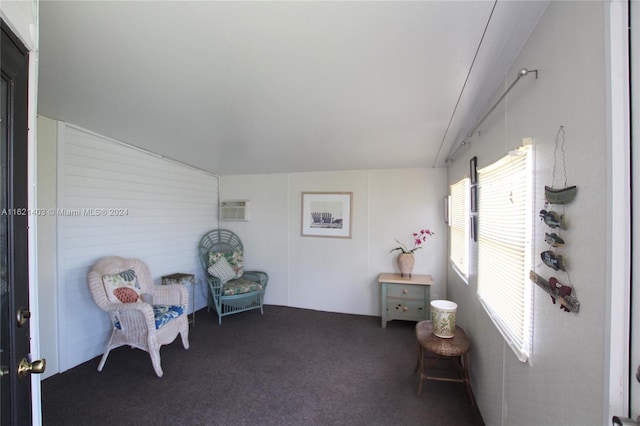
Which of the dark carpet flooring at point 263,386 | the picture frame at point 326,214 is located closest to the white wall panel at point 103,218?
the dark carpet flooring at point 263,386

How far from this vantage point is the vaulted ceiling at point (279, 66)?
1.20 metres

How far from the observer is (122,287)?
8.81ft

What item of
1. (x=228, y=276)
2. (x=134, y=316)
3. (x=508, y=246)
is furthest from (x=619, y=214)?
(x=228, y=276)

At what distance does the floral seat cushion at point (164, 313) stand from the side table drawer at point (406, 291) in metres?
2.44

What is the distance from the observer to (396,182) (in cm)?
395

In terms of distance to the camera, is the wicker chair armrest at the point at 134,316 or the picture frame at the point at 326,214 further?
the picture frame at the point at 326,214

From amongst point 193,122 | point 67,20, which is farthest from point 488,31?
point 193,122

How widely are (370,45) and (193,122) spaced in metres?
1.72

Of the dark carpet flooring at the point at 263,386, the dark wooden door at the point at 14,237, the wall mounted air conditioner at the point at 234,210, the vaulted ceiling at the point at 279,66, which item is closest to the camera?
the dark wooden door at the point at 14,237

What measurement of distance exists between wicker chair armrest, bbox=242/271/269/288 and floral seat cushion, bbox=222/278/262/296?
0.44 ft

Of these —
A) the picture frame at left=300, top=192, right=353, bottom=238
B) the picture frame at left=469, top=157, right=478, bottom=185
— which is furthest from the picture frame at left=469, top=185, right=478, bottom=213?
the picture frame at left=300, top=192, right=353, bottom=238

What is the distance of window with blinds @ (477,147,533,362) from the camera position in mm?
1279

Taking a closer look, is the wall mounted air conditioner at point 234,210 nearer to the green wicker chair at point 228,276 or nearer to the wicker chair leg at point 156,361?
the green wicker chair at point 228,276

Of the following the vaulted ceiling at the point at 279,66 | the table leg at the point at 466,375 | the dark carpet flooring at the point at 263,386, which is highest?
the vaulted ceiling at the point at 279,66
